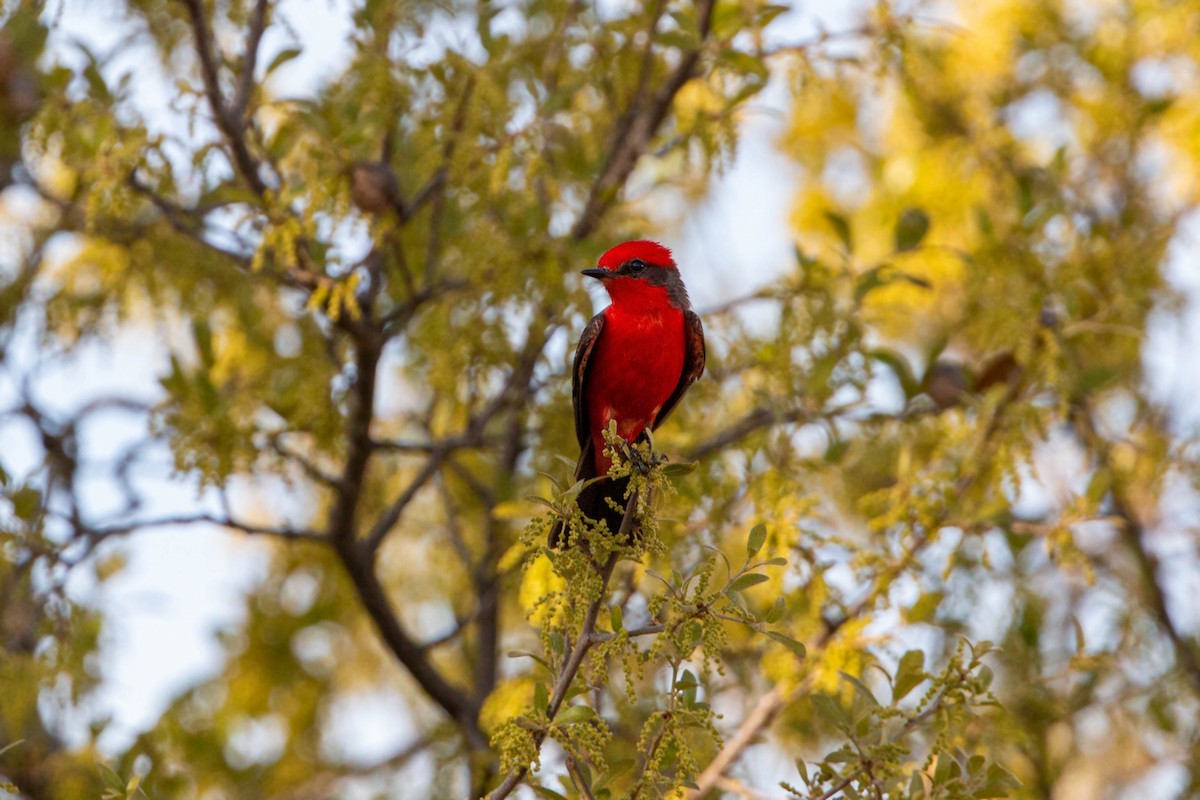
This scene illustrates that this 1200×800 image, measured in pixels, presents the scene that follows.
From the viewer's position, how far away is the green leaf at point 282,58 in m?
4.69

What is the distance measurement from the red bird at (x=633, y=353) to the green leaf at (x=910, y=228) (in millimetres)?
943

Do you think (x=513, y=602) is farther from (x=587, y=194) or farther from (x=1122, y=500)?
(x=1122, y=500)

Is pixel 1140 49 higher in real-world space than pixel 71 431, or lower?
higher

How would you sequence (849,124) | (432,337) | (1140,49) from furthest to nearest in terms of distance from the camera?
1. (849,124)
2. (1140,49)
3. (432,337)

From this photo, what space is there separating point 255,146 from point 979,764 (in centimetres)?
309

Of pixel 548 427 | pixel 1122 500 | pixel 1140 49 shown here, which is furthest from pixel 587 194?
pixel 1140 49

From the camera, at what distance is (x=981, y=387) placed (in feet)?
17.5

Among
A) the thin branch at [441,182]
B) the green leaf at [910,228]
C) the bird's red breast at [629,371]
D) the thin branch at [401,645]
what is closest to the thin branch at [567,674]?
the bird's red breast at [629,371]

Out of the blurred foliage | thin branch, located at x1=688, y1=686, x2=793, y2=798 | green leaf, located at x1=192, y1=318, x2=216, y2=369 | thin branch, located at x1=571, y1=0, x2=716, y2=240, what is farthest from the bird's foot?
green leaf, located at x1=192, y1=318, x2=216, y2=369

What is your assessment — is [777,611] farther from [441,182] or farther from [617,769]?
[441,182]

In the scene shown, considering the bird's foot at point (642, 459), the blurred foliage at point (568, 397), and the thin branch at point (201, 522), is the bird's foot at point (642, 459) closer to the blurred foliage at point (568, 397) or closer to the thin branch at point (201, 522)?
the blurred foliage at point (568, 397)

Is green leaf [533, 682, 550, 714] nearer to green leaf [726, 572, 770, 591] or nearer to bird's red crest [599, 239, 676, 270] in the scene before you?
green leaf [726, 572, 770, 591]

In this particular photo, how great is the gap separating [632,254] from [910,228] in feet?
3.76

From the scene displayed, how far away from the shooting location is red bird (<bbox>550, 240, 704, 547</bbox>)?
15.3 feet
